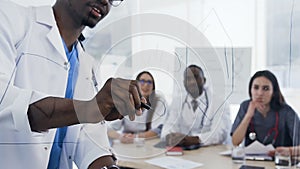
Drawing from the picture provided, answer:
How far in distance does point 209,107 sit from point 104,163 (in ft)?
0.75

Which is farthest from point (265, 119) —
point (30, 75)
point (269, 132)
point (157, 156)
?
point (30, 75)

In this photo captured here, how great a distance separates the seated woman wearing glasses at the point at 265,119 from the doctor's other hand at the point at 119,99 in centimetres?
85

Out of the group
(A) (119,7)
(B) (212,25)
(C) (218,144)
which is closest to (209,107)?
(B) (212,25)

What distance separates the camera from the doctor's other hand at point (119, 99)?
36 cm

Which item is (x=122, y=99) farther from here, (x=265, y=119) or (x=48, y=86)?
(x=265, y=119)

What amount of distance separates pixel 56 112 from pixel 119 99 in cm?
7

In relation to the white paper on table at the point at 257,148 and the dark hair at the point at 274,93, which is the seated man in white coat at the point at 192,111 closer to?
the dark hair at the point at 274,93

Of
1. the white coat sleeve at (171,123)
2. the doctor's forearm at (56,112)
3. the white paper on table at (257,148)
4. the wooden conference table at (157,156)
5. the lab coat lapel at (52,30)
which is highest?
the lab coat lapel at (52,30)

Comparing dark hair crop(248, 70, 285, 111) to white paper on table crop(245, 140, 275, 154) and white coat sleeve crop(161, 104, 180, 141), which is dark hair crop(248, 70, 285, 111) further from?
white coat sleeve crop(161, 104, 180, 141)

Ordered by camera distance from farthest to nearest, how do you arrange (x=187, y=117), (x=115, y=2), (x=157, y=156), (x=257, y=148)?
(x=257, y=148), (x=157, y=156), (x=187, y=117), (x=115, y=2)

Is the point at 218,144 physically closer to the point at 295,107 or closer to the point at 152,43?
the point at 295,107

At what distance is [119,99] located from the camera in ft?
1.17

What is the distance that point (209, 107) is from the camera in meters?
0.66

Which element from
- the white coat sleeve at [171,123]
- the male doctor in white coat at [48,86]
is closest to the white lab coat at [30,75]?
the male doctor in white coat at [48,86]
